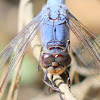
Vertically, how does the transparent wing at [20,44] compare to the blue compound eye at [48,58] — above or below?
above

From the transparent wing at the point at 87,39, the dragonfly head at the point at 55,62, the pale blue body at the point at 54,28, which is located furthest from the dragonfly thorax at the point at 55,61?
the transparent wing at the point at 87,39

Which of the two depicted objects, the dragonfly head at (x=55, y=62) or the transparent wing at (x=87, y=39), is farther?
the transparent wing at (x=87, y=39)

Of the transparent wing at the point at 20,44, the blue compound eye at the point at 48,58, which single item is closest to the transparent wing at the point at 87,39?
the transparent wing at the point at 20,44

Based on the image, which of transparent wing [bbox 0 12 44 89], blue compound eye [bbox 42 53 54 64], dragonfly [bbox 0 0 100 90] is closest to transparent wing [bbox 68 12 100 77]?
dragonfly [bbox 0 0 100 90]

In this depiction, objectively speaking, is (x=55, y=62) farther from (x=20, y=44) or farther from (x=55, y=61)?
(x=20, y=44)

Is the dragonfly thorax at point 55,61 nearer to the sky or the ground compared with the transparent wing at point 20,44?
nearer to the ground

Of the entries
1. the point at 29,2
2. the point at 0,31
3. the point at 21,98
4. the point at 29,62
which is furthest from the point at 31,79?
the point at 29,2

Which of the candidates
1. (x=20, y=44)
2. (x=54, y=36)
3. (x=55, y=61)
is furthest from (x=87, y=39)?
(x=20, y=44)

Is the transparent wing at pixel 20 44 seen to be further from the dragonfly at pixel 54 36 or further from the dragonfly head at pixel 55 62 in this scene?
the dragonfly head at pixel 55 62
